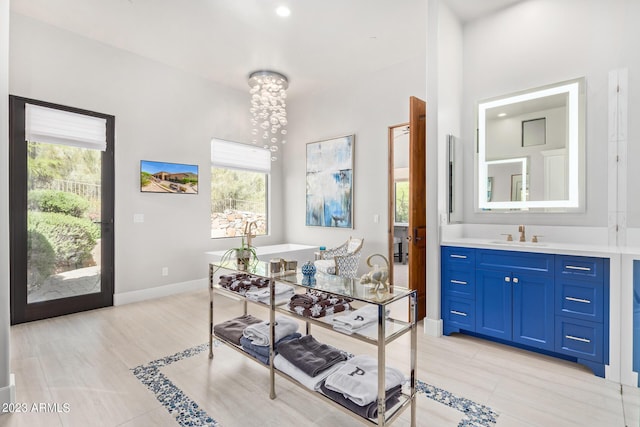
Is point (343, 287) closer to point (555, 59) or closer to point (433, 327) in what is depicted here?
point (433, 327)

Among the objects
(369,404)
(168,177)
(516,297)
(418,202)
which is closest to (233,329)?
(369,404)

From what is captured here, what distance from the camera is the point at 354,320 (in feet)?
5.92

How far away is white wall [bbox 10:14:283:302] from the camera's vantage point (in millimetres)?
3607

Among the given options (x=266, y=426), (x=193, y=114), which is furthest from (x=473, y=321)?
(x=193, y=114)

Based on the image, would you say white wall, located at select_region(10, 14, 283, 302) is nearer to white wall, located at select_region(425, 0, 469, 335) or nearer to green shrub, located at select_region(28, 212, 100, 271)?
green shrub, located at select_region(28, 212, 100, 271)

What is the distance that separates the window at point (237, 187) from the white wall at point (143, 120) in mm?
166

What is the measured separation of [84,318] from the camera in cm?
365

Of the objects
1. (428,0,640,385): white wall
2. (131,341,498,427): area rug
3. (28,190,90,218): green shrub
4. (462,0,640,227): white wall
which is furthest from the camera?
(28,190,90,218): green shrub

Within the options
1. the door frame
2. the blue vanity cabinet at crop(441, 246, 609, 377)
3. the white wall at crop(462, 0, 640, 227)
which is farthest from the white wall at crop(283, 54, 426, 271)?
the blue vanity cabinet at crop(441, 246, 609, 377)

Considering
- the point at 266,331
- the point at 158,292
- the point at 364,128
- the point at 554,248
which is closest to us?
the point at 266,331

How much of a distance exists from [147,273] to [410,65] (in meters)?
4.69

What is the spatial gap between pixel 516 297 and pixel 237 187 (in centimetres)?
445

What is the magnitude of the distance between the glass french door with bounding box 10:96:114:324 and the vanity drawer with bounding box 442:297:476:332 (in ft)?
13.4

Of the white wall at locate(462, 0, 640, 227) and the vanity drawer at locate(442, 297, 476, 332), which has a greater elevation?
the white wall at locate(462, 0, 640, 227)
